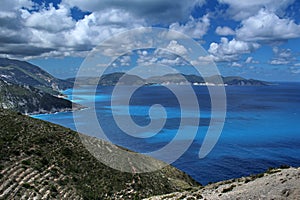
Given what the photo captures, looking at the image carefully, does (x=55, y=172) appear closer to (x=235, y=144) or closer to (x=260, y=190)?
(x=260, y=190)

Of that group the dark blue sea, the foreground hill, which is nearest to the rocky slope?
the foreground hill

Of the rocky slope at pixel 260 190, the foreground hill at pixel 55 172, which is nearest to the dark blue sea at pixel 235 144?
the foreground hill at pixel 55 172

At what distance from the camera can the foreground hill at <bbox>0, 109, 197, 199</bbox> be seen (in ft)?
103

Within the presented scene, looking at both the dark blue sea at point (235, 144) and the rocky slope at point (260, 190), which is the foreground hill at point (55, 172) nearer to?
the rocky slope at point (260, 190)

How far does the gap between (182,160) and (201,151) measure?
13835 millimetres

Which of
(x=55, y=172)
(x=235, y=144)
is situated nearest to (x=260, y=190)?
(x=55, y=172)

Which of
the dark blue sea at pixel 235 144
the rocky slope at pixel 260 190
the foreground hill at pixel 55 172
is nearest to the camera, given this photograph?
the rocky slope at pixel 260 190

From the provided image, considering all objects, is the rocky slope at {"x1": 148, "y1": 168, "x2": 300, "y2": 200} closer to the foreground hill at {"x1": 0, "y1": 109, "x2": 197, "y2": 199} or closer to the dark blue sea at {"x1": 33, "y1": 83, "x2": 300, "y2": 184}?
the foreground hill at {"x1": 0, "y1": 109, "x2": 197, "y2": 199}

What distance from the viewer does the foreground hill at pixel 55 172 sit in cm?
3127

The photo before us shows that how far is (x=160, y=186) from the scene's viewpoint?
40.8 m

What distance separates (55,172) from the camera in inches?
1393

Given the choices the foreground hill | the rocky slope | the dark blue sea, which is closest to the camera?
the rocky slope

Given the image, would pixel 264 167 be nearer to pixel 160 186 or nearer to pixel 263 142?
pixel 263 142

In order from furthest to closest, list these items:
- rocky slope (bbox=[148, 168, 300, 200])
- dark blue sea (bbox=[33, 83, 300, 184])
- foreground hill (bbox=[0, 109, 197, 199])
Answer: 1. dark blue sea (bbox=[33, 83, 300, 184])
2. foreground hill (bbox=[0, 109, 197, 199])
3. rocky slope (bbox=[148, 168, 300, 200])
